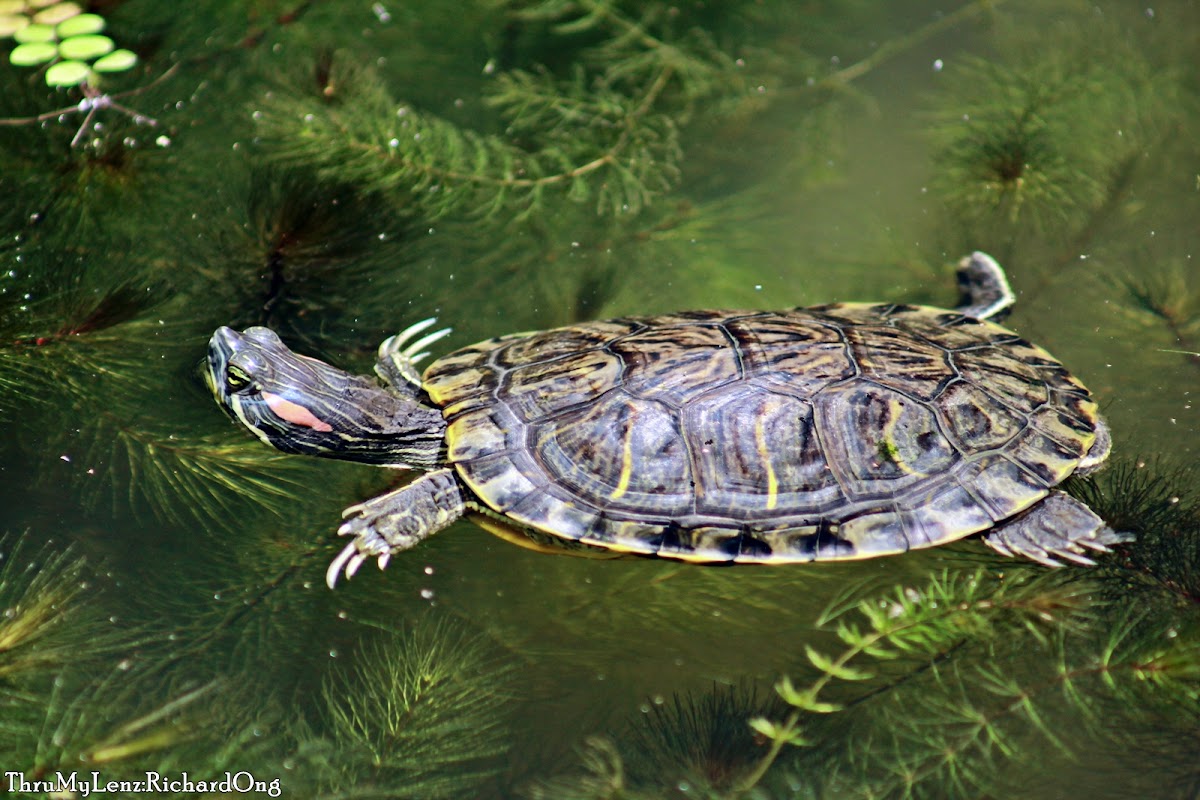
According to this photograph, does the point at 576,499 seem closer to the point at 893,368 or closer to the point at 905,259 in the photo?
the point at 893,368

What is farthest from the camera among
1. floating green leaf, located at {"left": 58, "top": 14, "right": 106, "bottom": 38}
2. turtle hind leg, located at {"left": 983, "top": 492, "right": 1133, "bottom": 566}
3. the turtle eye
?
floating green leaf, located at {"left": 58, "top": 14, "right": 106, "bottom": 38}

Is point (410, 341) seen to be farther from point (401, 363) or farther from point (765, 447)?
point (765, 447)

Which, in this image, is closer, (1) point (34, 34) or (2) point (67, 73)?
(2) point (67, 73)

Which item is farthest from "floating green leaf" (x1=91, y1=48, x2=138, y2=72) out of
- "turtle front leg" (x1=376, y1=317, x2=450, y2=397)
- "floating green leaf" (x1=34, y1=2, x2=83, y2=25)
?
"turtle front leg" (x1=376, y1=317, x2=450, y2=397)

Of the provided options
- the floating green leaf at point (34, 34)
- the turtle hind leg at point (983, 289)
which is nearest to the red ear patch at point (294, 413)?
the floating green leaf at point (34, 34)

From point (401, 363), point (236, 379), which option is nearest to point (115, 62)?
point (236, 379)

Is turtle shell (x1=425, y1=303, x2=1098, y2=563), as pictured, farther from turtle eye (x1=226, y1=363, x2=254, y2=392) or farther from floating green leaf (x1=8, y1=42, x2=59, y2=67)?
floating green leaf (x1=8, y1=42, x2=59, y2=67)
